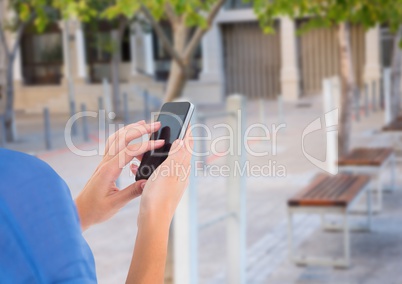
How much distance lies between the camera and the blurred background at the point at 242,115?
18.6ft

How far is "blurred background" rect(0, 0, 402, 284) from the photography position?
568cm

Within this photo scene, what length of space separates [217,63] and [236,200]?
25808mm

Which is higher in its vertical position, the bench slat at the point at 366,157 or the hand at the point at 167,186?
the hand at the point at 167,186

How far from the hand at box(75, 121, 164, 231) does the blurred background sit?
65.4 inches

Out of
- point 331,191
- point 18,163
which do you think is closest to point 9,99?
point 331,191

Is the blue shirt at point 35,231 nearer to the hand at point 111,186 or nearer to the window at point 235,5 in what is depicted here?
the hand at point 111,186

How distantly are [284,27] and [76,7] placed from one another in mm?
23399

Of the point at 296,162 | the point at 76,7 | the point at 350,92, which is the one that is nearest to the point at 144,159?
the point at 76,7

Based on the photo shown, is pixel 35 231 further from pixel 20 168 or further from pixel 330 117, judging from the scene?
pixel 330 117

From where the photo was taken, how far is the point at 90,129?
21.7 meters

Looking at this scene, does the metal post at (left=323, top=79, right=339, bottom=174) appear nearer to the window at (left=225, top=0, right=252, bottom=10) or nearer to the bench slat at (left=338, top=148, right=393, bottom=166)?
the bench slat at (left=338, top=148, right=393, bottom=166)

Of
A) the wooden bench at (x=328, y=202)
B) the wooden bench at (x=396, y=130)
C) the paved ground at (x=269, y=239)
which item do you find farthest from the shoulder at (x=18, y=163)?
the wooden bench at (x=396, y=130)

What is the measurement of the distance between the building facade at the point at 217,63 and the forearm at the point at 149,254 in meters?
28.5

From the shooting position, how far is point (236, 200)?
17.8 feet
